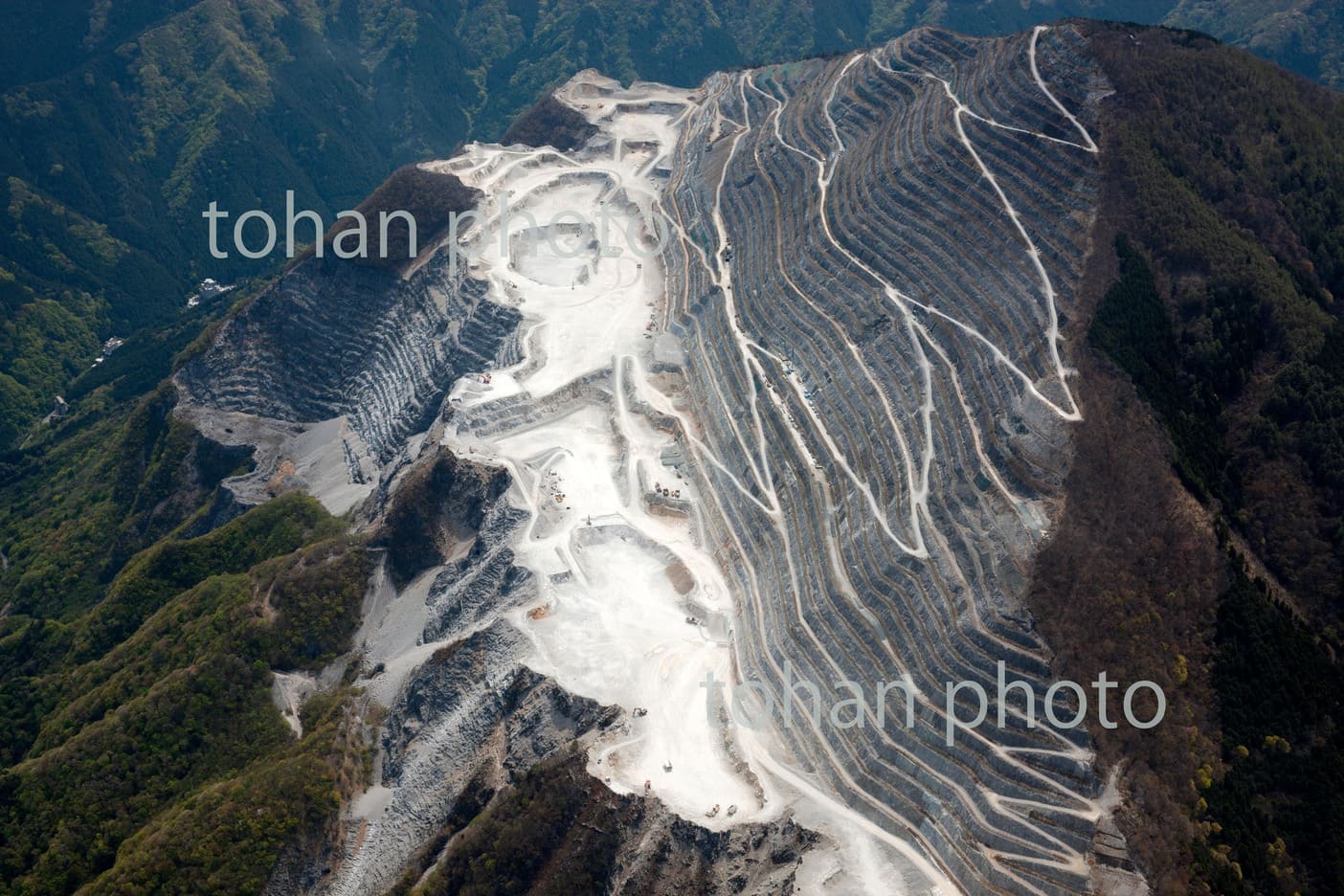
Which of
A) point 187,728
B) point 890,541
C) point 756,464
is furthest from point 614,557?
point 187,728

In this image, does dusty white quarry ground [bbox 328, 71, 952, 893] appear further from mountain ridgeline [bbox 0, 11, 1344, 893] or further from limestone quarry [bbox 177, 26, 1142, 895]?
mountain ridgeline [bbox 0, 11, 1344, 893]

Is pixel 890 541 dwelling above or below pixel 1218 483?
below

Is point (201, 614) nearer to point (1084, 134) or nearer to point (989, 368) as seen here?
point (989, 368)

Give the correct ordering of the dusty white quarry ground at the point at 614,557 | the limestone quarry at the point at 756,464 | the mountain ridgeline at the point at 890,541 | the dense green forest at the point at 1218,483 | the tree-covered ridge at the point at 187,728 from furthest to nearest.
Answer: the tree-covered ridge at the point at 187,728 → the dusty white quarry ground at the point at 614,557 → the limestone quarry at the point at 756,464 → the mountain ridgeline at the point at 890,541 → the dense green forest at the point at 1218,483

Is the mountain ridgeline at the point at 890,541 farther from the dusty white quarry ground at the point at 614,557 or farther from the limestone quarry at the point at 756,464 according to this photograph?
the dusty white quarry ground at the point at 614,557

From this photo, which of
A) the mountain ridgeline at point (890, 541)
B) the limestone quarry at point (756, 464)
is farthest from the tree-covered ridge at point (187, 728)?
the limestone quarry at point (756, 464)

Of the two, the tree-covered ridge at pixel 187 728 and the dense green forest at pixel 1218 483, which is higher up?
the dense green forest at pixel 1218 483

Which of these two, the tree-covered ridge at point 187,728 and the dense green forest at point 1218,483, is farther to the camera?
the tree-covered ridge at point 187,728

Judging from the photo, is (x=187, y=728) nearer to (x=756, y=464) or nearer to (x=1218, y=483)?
(x=756, y=464)

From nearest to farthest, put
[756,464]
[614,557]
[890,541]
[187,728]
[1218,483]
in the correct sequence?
[1218,483]
[890,541]
[614,557]
[187,728]
[756,464]
